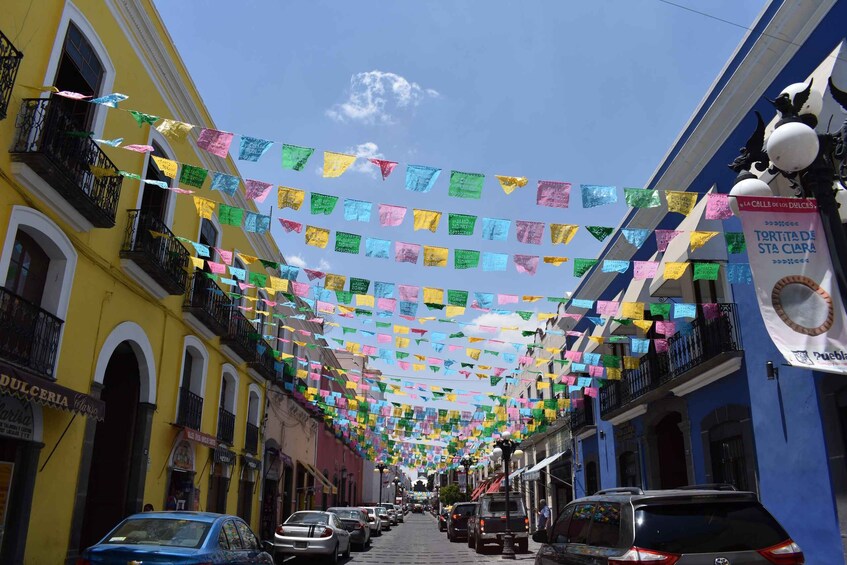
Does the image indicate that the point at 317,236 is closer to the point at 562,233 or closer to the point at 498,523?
the point at 562,233

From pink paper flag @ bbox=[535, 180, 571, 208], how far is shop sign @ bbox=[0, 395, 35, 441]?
7.80 metres

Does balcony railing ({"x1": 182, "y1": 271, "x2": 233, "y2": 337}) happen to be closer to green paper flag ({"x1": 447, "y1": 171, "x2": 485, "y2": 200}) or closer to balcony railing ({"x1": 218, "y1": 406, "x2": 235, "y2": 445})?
balcony railing ({"x1": 218, "y1": 406, "x2": 235, "y2": 445})

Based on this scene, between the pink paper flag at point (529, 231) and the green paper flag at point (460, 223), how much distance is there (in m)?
0.73

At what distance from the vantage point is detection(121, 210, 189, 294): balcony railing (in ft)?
38.8

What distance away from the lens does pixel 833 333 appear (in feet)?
20.0

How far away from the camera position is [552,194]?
31.0ft

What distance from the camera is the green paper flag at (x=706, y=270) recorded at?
11.1 m

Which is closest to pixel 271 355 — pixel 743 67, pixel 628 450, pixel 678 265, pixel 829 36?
pixel 628 450

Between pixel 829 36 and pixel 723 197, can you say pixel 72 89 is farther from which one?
pixel 829 36

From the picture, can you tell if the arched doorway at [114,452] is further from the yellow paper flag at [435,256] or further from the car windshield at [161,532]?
the yellow paper flag at [435,256]

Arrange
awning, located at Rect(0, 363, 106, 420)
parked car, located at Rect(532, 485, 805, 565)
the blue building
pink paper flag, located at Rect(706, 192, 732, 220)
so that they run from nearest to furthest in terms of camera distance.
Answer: parked car, located at Rect(532, 485, 805, 565) → awning, located at Rect(0, 363, 106, 420) → the blue building → pink paper flag, located at Rect(706, 192, 732, 220)

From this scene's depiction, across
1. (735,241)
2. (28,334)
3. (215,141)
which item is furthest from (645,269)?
(28,334)

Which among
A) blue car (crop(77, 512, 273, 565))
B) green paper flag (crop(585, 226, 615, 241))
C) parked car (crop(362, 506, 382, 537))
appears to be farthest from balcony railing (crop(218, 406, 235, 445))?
parked car (crop(362, 506, 382, 537))

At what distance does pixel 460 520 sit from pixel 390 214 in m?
18.9
